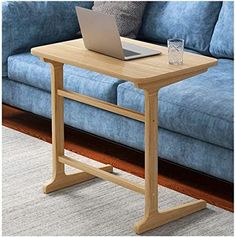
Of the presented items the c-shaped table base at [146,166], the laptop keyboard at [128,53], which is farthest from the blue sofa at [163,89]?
the laptop keyboard at [128,53]

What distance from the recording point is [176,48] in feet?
9.93

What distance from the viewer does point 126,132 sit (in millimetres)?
3648

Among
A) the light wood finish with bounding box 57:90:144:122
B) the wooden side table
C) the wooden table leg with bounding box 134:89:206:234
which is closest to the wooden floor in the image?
the wooden side table

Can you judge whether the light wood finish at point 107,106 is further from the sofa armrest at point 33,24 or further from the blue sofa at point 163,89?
the sofa armrest at point 33,24

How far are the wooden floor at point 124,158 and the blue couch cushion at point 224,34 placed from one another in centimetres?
65

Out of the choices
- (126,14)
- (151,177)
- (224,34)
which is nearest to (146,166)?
(151,177)

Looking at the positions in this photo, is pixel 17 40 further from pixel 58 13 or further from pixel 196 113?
pixel 196 113

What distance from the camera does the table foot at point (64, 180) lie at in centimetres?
339

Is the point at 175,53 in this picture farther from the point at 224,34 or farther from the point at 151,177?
the point at 224,34

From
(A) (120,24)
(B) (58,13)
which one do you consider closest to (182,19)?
(A) (120,24)

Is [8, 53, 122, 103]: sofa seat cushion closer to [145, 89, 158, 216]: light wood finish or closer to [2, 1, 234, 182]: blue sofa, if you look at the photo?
[2, 1, 234, 182]: blue sofa

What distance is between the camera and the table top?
288 centimetres

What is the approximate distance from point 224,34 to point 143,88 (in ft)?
3.95

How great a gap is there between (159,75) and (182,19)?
4.50 ft
